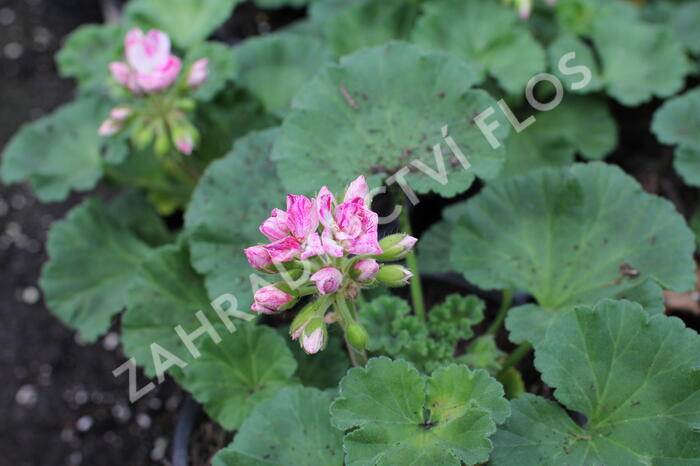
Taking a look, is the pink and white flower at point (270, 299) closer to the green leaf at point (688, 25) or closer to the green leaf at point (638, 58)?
the green leaf at point (638, 58)

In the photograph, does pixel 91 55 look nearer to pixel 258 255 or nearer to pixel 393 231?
pixel 393 231

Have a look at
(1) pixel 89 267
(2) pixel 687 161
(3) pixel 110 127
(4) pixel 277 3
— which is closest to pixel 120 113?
(3) pixel 110 127

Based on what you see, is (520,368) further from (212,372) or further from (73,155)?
(73,155)

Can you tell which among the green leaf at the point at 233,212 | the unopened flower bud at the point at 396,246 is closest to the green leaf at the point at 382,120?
the green leaf at the point at 233,212

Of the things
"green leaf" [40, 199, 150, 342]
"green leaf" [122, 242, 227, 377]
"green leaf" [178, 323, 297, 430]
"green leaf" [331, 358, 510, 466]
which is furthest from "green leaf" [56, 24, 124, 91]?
"green leaf" [331, 358, 510, 466]

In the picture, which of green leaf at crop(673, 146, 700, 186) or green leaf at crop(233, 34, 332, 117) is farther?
green leaf at crop(233, 34, 332, 117)

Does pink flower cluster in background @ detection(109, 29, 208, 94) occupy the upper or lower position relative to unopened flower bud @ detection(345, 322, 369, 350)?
upper

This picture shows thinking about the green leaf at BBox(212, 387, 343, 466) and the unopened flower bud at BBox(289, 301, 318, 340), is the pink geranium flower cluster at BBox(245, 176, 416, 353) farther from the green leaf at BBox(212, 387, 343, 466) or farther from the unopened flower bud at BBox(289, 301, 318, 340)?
the green leaf at BBox(212, 387, 343, 466)

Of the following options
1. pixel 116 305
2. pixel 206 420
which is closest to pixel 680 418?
pixel 206 420
